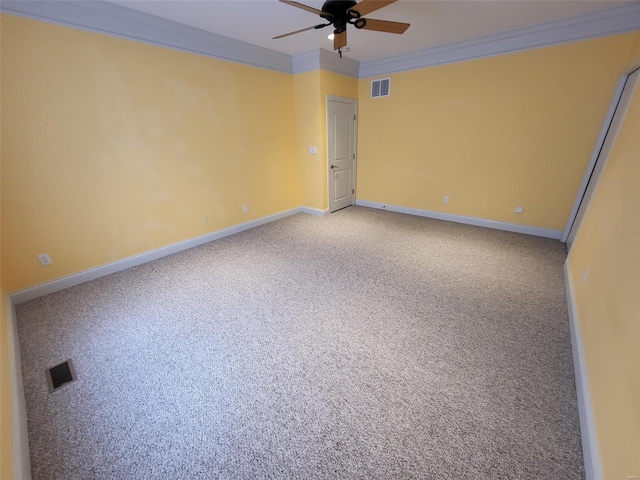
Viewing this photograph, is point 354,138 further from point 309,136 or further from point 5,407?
point 5,407

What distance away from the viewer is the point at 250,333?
211cm

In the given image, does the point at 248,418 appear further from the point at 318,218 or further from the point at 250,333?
the point at 318,218

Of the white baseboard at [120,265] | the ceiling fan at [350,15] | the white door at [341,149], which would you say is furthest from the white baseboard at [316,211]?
the ceiling fan at [350,15]

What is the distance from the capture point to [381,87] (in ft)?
15.3

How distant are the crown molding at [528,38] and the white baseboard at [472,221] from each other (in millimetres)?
2378

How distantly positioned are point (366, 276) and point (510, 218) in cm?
285

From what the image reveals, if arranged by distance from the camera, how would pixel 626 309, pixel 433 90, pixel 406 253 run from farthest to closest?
pixel 433 90
pixel 406 253
pixel 626 309

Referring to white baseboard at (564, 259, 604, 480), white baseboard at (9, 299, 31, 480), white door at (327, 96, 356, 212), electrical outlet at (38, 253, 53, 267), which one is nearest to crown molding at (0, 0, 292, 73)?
white door at (327, 96, 356, 212)

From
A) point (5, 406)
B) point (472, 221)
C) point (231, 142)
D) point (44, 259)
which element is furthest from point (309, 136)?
point (5, 406)

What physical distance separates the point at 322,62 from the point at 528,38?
276 centimetres

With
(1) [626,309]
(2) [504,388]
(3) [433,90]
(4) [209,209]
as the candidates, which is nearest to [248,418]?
(2) [504,388]

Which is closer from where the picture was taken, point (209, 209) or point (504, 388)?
point (504, 388)

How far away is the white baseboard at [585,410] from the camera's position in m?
1.17

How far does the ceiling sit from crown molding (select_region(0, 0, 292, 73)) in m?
0.09
